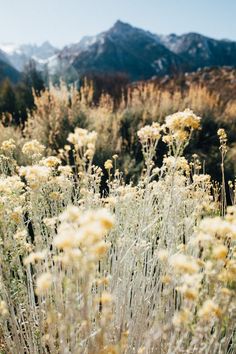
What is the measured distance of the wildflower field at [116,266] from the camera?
126 cm

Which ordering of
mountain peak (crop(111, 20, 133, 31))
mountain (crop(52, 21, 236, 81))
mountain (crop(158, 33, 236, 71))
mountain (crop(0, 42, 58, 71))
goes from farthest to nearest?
mountain (crop(0, 42, 58, 71))
mountain peak (crop(111, 20, 133, 31))
mountain (crop(158, 33, 236, 71))
mountain (crop(52, 21, 236, 81))

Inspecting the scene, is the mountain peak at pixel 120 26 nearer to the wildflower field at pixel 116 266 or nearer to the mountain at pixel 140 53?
the mountain at pixel 140 53

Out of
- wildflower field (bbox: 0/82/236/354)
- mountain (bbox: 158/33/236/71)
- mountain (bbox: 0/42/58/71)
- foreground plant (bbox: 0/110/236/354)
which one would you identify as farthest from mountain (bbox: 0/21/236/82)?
mountain (bbox: 0/42/58/71)

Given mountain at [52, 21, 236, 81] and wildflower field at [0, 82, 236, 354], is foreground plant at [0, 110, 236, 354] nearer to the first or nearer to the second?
wildflower field at [0, 82, 236, 354]

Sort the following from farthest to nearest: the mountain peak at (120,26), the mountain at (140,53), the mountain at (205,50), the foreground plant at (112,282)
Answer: the mountain peak at (120,26) < the mountain at (205,50) < the mountain at (140,53) < the foreground plant at (112,282)

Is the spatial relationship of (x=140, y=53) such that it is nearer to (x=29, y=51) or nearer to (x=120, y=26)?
(x=120, y=26)

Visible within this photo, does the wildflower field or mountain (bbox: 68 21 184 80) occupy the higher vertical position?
mountain (bbox: 68 21 184 80)

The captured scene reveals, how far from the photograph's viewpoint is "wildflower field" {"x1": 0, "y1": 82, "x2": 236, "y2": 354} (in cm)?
126

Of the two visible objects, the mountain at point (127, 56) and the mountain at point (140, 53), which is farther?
the mountain at point (140, 53)

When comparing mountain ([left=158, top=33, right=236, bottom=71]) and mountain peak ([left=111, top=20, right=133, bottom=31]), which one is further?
mountain peak ([left=111, top=20, right=133, bottom=31])

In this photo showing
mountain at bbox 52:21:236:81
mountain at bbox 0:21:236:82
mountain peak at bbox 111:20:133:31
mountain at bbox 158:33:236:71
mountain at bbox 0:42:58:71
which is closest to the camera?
mountain at bbox 0:21:236:82

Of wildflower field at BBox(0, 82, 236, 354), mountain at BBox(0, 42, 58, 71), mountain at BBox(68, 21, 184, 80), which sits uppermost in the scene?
mountain at BBox(0, 42, 58, 71)

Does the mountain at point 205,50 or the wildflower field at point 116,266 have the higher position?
the mountain at point 205,50

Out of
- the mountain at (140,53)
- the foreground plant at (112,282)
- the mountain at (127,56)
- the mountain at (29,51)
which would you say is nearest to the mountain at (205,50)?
the mountain at (140,53)
